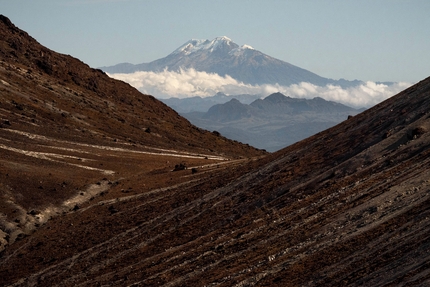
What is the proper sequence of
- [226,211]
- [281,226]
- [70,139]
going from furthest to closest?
[70,139] → [226,211] → [281,226]

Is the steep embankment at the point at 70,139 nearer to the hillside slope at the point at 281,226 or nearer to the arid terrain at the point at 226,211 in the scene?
the arid terrain at the point at 226,211

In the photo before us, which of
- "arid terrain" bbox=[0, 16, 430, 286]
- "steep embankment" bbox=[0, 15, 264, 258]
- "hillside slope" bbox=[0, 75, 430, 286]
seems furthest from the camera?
"steep embankment" bbox=[0, 15, 264, 258]

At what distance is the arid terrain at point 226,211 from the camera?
34625mm

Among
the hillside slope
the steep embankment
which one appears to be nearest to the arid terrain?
the hillside slope

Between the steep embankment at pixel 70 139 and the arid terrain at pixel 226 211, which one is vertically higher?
the steep embankment at pixel 70 139

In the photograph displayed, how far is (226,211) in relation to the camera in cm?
5522

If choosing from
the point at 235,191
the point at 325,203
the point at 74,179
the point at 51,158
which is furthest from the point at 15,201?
the point at 325,203

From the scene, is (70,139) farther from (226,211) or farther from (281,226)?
(281,226)

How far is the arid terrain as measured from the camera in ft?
114

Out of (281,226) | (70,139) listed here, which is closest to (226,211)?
(281,226)

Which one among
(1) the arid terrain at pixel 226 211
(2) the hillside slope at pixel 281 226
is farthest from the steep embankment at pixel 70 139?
(2) the hillside slope at pixel 281 226

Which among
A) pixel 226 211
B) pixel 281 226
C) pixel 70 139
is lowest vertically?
pixel 281 226

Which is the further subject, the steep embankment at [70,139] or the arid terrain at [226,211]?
the steep embankment at [70,139]

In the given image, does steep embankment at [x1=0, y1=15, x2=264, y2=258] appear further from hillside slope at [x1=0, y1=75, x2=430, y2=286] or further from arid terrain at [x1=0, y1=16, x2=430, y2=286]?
hillside slope at [x1=0, y1=75, x2=430, y2=286]
